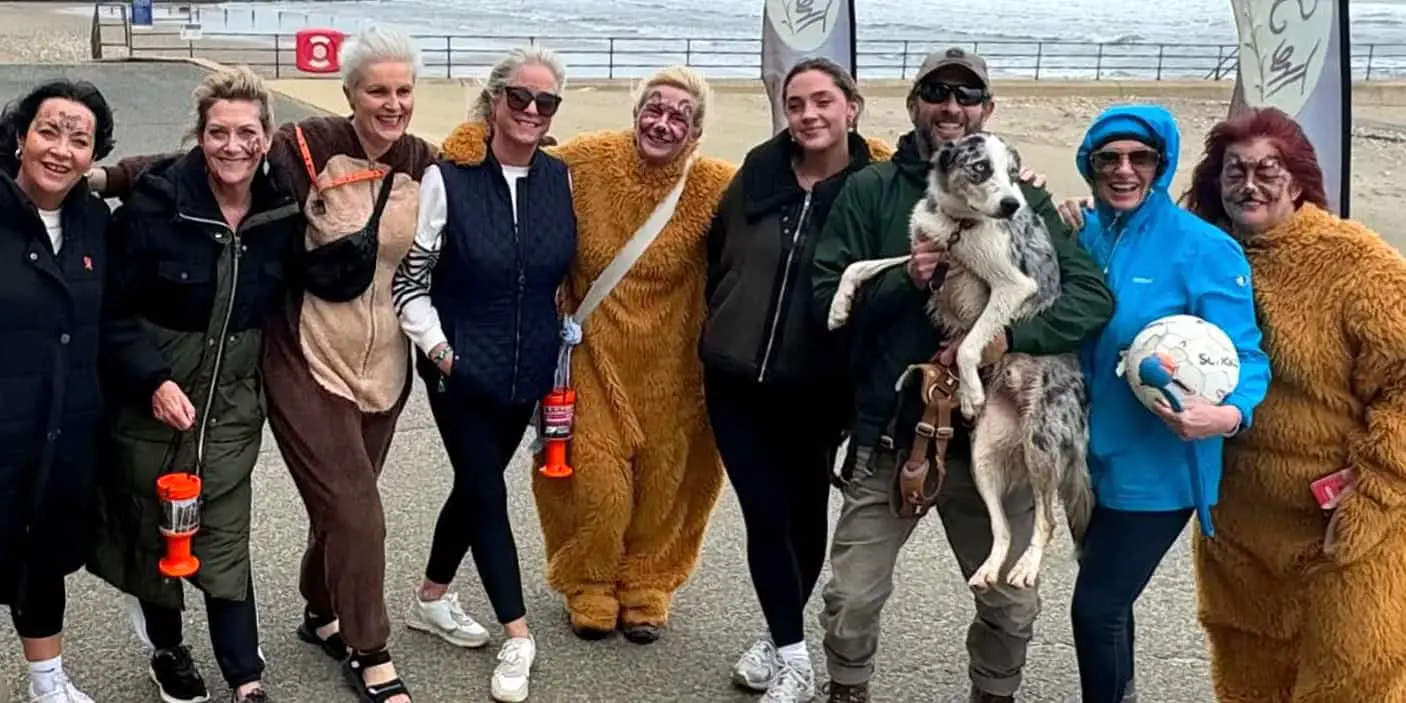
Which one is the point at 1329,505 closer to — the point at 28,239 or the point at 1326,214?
the point at 1326,214

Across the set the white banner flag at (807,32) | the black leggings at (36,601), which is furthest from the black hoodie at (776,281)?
the white banner flag at (807,32)

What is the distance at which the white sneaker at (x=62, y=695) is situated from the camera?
3.66 m

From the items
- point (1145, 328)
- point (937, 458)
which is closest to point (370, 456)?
point (937, 458)

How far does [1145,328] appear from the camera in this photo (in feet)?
10.5

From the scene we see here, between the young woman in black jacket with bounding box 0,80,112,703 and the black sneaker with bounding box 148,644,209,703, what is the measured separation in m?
0.59

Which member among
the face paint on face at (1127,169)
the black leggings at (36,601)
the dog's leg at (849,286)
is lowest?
the black leggings at (36,601)

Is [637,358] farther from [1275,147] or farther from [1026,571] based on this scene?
[1275,147]

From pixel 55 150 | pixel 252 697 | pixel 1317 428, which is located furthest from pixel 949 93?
pixel 252 697

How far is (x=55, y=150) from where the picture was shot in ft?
10.4

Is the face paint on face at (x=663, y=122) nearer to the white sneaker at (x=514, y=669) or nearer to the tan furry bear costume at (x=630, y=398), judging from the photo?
the tan furry bear costume at (x=630, y=398)

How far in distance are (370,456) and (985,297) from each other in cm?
190

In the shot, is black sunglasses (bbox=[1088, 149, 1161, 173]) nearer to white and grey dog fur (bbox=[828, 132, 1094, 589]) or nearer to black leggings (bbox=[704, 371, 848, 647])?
white and grey dog fur (bbox=[828, 132, 1094, 589])

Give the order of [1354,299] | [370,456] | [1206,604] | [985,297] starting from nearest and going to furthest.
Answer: [1354,299]
[985,297]
[1206,604]
[370,456]

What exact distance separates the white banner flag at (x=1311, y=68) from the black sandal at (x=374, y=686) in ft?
14.4
